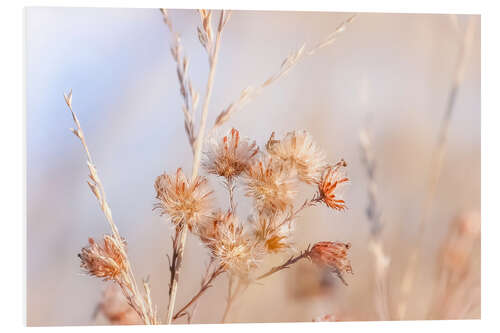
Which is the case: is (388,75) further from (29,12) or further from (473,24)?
(29,12)

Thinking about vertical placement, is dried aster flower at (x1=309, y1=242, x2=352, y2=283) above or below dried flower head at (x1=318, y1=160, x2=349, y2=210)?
below

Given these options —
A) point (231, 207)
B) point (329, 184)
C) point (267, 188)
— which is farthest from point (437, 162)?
point (231, 207)

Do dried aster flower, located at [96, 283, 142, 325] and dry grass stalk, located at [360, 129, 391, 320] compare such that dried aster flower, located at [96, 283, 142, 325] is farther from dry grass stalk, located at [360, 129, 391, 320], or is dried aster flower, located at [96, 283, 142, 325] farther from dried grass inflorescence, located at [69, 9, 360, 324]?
dry grass stalk, located at [360, 129, 391, 320]

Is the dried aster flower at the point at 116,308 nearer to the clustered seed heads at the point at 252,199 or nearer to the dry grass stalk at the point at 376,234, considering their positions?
the clustered seed heads at the point at 252,199

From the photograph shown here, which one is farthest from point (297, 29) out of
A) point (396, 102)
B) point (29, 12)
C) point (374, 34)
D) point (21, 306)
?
point (21, 306)

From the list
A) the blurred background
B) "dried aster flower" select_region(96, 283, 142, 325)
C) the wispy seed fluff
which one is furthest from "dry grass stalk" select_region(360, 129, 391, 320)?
"dried aster flower" select_region(96, 283, 142, 325)

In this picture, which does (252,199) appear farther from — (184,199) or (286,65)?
(286,65)
